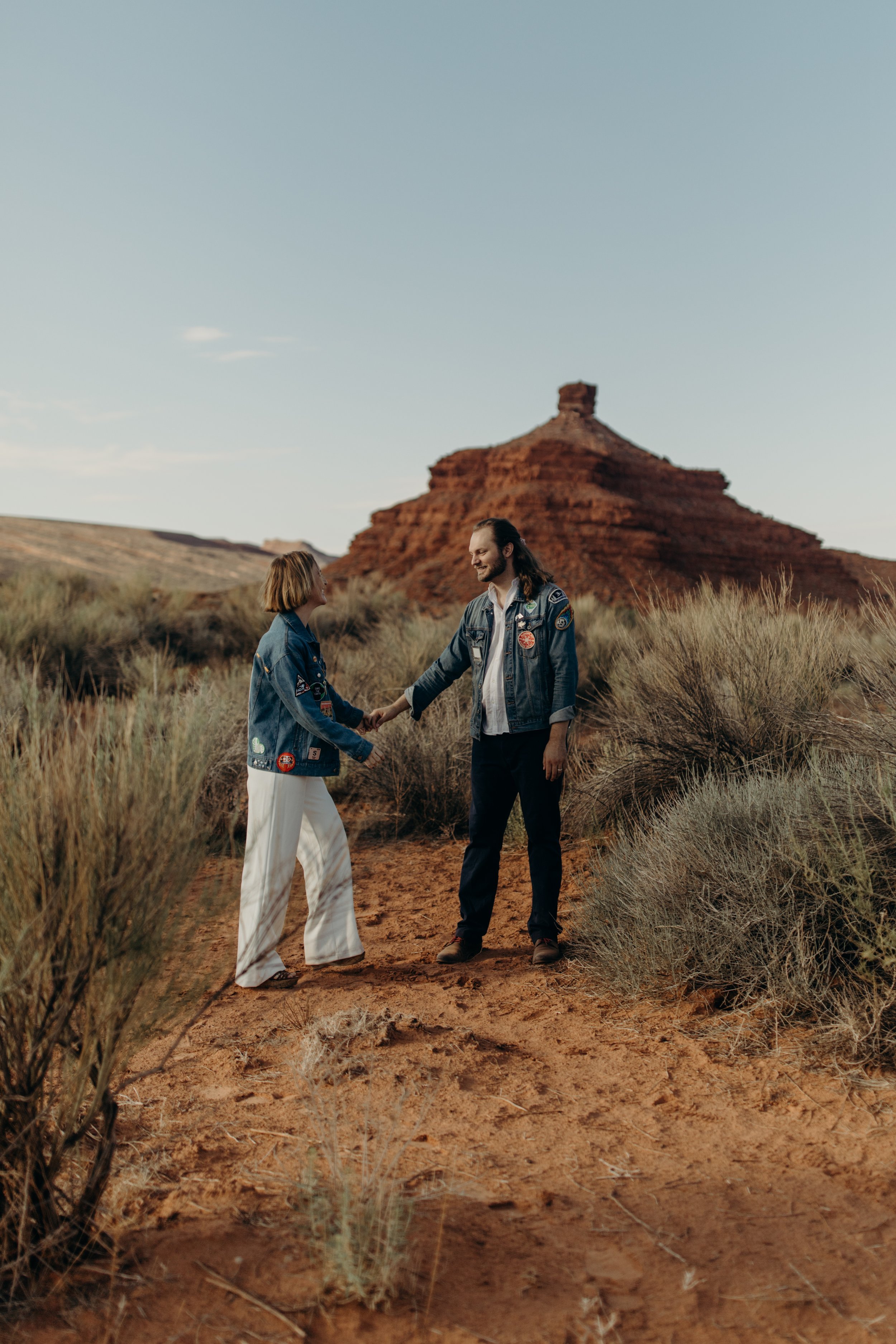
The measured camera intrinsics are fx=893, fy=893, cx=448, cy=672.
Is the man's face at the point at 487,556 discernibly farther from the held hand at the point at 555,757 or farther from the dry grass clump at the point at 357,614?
the dry grass clump at the point at 357,614

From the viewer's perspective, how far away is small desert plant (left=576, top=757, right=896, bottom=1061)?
3273 millimetres

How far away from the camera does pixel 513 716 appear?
427cm

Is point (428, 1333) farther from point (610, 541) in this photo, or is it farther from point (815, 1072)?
point (610, 541)

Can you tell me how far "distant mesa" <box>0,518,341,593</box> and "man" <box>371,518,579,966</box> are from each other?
41042mm

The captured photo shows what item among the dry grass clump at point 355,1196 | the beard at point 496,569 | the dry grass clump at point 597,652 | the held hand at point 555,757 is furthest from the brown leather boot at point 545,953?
the dry grass clump at point 597,652

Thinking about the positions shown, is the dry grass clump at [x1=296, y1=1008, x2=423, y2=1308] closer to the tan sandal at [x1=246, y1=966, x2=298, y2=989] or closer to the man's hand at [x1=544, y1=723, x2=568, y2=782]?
the tan sandal at [x1=246, y1=966, x2=298, y2=989]

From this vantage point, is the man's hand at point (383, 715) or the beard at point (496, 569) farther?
the man's hand at point (383, 715)

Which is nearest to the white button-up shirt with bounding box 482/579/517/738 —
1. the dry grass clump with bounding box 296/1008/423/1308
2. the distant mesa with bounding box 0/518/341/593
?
the dry grass clump with bounding box 296/1008/423/1308

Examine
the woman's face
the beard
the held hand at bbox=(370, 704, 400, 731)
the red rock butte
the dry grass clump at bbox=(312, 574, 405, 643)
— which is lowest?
the held hand at bbox=(370, 704, 400, 731)

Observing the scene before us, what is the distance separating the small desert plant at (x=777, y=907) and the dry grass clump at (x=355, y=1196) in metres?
1.43

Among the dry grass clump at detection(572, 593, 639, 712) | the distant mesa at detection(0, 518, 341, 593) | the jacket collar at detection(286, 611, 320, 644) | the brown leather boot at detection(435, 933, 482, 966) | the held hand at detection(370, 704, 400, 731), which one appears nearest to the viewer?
the jacket collar at detection(286, 611, 320, 644)

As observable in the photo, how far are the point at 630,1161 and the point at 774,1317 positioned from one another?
70cm

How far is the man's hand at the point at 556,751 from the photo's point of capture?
4160 millimetres

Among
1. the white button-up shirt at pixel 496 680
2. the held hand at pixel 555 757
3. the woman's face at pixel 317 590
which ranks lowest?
the held hand at pixel 555 757
